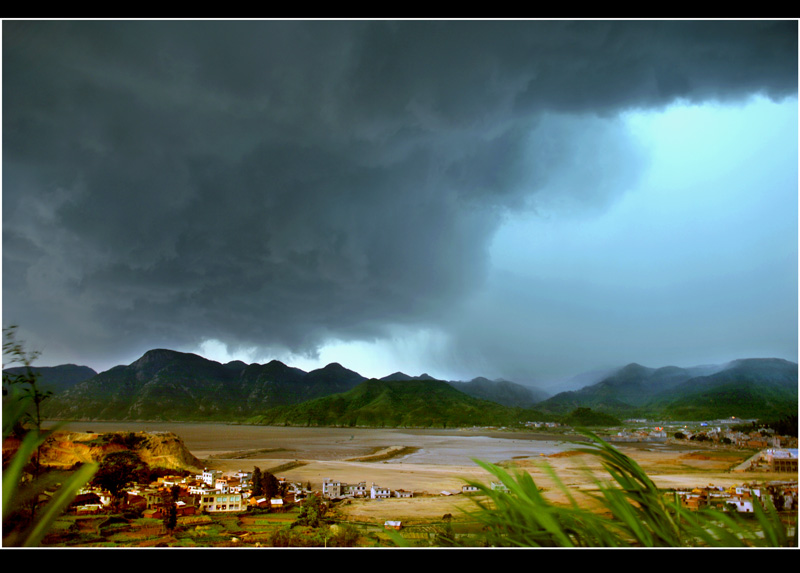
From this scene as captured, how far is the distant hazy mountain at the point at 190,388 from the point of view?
3814 millimetres

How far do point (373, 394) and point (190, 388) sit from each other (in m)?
1.74

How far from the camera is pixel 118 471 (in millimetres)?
3201

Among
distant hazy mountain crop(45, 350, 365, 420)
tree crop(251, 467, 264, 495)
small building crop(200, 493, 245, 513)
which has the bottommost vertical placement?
small building crop(200, 493, 245, 513)

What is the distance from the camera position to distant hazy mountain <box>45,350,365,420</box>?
12.5 ft

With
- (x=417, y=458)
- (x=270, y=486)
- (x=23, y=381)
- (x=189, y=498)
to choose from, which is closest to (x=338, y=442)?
(x=417, y=458)

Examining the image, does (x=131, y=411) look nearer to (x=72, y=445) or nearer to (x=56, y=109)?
(x=72, y=445)

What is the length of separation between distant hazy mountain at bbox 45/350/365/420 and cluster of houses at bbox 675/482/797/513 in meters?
2.74

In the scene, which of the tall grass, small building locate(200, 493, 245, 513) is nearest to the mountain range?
small building locate(200, 493, 245, 513)

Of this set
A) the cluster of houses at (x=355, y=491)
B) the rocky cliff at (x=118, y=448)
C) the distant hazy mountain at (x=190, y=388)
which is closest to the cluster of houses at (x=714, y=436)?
the cluster of houses at (x=355, y=491)

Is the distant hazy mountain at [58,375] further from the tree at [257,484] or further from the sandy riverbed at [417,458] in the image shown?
the tree at [257,484]

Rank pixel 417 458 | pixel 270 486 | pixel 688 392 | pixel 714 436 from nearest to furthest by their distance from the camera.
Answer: pixel 270 486, pixel 714 436, pixel 688 392, pixel 417 458

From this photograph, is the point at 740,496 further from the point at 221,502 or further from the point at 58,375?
the point at 58,375

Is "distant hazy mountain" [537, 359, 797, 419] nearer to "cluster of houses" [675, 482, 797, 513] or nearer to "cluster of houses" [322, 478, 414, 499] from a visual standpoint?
"cluster of houses" [675, 482, 797, 513]
